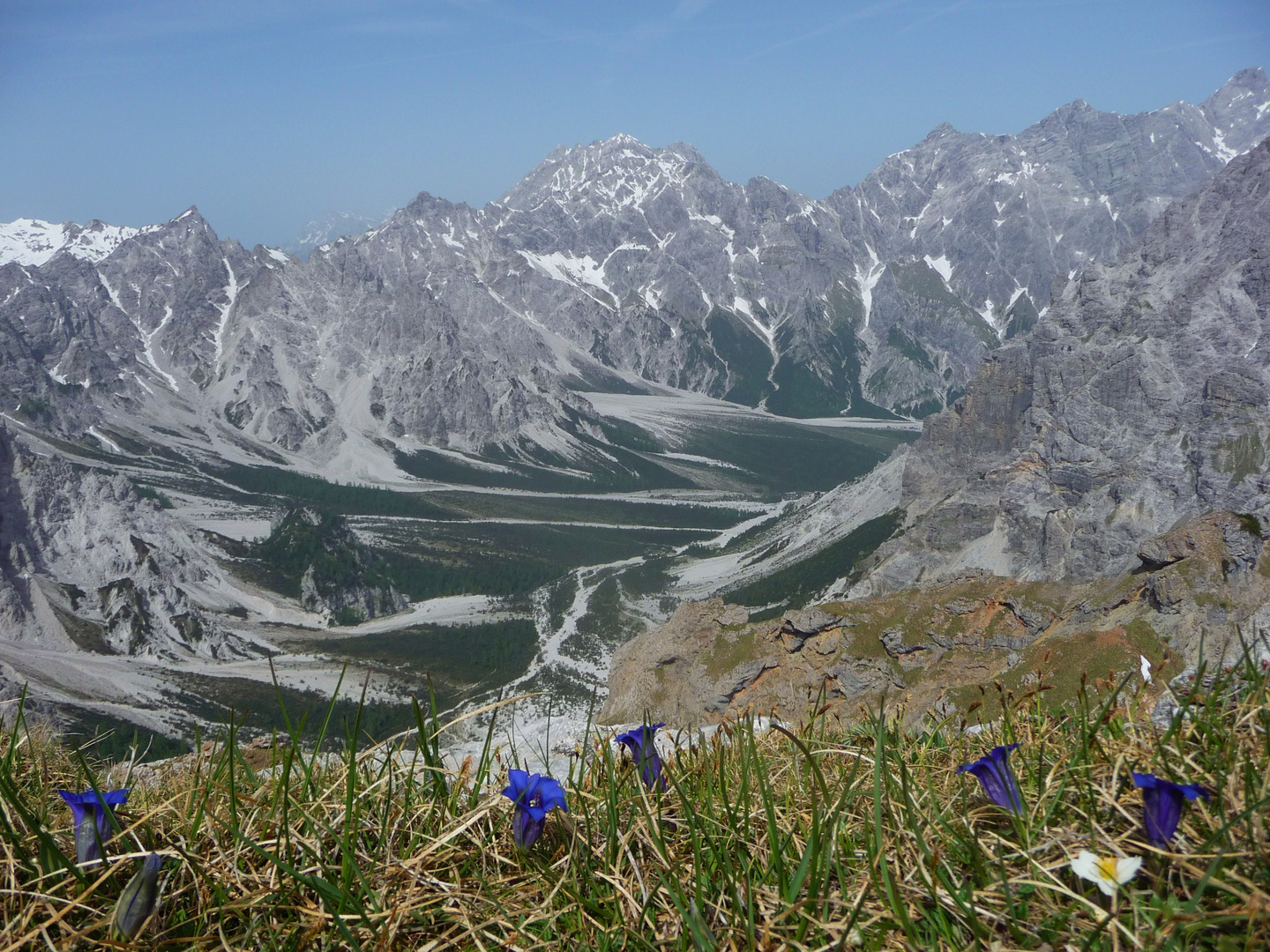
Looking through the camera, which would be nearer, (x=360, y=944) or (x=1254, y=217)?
(x=360, y=944)

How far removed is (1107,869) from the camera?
98.1 inches

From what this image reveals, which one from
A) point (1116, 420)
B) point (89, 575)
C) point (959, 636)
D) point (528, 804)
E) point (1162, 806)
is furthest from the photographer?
point (89, 575)

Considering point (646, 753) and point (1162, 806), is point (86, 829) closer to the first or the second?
point (646, 753)

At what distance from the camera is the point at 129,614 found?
334ft

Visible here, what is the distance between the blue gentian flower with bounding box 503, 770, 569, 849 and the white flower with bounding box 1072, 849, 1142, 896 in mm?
1981

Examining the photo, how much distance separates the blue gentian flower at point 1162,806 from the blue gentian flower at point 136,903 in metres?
3.52

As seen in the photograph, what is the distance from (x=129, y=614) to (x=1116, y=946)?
123000 mm

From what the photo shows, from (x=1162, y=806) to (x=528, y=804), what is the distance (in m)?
2.43

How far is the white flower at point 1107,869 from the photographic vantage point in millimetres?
2365

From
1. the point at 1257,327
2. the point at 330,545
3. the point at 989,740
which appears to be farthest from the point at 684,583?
the point at 989,740

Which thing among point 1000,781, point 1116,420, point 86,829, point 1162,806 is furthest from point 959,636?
point 1116,420

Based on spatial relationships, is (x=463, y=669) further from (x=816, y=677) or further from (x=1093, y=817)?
(x=1093, y=817)

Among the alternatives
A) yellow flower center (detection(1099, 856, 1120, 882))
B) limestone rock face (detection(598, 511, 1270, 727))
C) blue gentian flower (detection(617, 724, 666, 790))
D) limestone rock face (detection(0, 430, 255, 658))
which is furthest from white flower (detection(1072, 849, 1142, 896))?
limestone rock face (detection(0, 430, 255, 658))

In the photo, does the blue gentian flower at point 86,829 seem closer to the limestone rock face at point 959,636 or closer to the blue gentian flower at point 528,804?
the blue gentian flower at point 528,804
